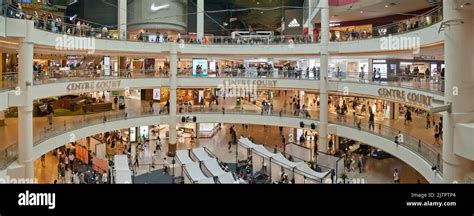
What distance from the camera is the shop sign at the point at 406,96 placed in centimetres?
1366

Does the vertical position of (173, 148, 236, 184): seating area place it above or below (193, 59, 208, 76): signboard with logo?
below

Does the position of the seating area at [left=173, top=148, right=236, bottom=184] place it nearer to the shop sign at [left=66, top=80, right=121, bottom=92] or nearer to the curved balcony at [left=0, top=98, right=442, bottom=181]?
the curved balcony at [left=0, top=98, right=442, bottom=181]

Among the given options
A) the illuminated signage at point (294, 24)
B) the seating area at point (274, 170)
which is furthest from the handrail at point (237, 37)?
the illuminated signage at point (294, 24)

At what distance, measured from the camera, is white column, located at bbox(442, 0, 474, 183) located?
9.70 meters

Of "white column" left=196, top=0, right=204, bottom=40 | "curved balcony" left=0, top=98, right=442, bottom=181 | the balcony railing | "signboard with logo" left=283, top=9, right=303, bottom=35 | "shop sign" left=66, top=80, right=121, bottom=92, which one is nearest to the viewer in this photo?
the balcony railing

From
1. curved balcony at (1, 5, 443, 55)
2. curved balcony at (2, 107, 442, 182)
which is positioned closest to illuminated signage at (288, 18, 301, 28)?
curved balcony at (1, 5, 443, 55)

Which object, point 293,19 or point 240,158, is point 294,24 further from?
point 240,158

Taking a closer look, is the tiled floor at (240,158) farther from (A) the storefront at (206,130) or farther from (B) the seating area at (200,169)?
(B) the seating area at (200,169)

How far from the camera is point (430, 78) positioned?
14.1m

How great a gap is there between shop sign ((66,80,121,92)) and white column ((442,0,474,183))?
49.8 ft

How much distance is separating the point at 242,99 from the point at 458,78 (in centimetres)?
2292

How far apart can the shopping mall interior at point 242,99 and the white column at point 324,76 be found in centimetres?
7

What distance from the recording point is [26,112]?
13438 millimetres
